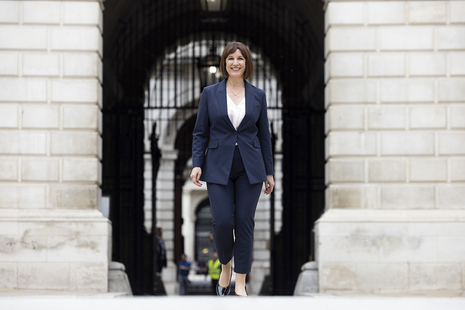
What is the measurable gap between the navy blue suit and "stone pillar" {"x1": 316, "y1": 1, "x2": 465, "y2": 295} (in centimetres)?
437

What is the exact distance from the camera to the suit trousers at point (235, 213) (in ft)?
18.7

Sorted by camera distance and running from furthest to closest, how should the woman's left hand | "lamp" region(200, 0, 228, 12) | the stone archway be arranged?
the stone archway → "lamp" region(200, 0, 228, 12) → the woman's left hand

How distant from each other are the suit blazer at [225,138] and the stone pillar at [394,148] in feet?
14.4

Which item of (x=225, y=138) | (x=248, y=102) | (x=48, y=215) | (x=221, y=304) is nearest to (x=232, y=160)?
(x=225, y=138)

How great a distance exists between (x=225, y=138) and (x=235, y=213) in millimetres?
535

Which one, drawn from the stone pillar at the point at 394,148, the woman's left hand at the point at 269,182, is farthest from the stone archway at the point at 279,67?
the woman's left hand at the point at 269,182

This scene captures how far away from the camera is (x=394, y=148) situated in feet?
33.8

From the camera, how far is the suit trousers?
225 inches

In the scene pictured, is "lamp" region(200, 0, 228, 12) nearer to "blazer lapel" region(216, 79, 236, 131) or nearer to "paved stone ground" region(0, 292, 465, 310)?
"blazer lapel" region(216, 79, 236, 131)

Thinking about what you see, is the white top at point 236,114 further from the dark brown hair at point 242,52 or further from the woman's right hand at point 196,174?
the woman's right hand at point 196,174

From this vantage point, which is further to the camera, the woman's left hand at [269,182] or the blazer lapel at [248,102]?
the woman's left hand at [269,182]

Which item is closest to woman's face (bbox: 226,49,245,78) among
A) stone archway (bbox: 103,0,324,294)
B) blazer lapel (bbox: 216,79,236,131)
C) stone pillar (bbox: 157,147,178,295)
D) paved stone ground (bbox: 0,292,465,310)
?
blazer lapel (bbox: 216,79,236,131)

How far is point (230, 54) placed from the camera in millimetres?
5809

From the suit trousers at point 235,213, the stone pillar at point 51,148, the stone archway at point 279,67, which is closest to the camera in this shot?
the suit trousers at point 235,213
